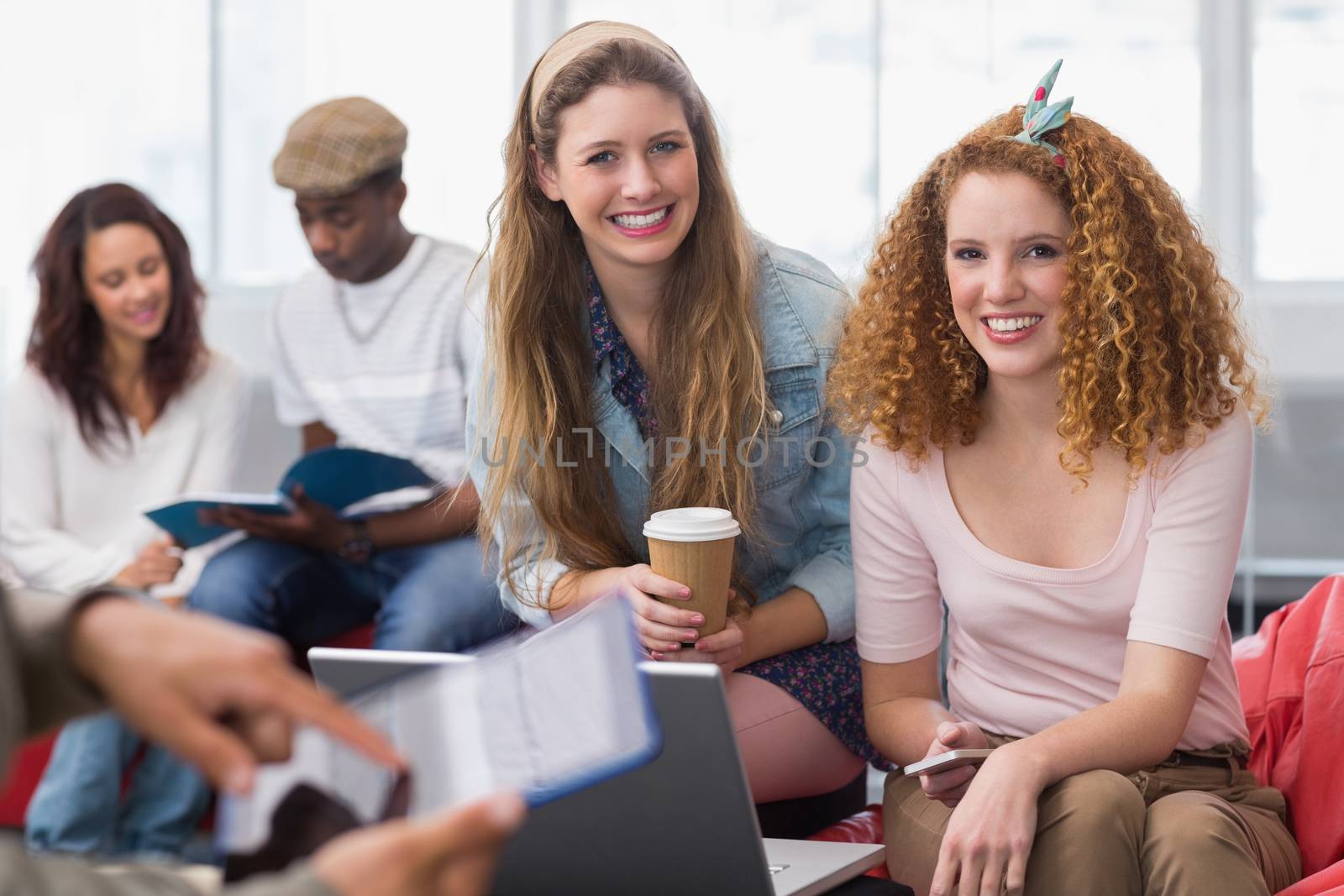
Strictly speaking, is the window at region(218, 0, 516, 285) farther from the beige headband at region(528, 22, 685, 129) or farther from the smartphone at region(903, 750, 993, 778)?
the smartphone at region(903, 750, 993, 778)

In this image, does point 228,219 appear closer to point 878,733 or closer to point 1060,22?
point 1060,22

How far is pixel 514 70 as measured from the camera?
4859mm

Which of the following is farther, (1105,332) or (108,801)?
(108,801)

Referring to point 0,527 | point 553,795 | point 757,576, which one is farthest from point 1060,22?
point 553,795

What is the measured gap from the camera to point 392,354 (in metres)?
2.96

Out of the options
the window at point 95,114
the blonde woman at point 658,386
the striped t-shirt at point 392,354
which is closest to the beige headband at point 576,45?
the blonde woman at point 658,386

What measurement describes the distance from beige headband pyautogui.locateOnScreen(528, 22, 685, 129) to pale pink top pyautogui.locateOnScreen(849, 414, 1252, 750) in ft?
2.24

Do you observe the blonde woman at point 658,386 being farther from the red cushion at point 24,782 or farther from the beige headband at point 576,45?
the red cushion at point 24,782

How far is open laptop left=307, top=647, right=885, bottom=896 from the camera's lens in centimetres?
114

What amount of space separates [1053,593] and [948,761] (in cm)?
29

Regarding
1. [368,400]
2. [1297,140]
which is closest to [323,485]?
[368,400]

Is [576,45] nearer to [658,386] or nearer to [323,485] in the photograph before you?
[658,386]

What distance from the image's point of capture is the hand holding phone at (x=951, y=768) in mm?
1463

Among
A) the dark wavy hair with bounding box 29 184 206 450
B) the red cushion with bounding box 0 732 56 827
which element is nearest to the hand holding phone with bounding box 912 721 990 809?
the red cushion with bounding box 0 732 56 827
